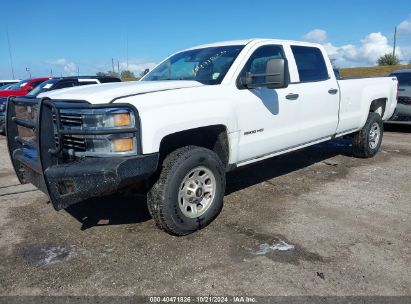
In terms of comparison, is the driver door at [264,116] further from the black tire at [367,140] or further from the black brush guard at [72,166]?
the black tire at [367,140]

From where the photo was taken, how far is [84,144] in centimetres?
351

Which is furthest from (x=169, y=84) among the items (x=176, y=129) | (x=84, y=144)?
(x=84, y=144)

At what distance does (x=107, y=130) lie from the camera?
3.31m

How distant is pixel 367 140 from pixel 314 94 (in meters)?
2.13

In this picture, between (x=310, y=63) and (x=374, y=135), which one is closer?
(x=310, y=63)

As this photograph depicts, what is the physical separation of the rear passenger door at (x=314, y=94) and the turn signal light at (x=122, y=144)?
2.29 meters

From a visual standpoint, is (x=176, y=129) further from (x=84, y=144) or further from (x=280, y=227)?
(x=280, y=227)

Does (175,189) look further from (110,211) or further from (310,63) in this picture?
(310,63)

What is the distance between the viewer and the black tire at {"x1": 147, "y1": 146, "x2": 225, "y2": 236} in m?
3.70

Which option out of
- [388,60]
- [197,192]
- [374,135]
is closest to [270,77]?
[197,192]

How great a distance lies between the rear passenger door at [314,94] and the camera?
5.20 metres

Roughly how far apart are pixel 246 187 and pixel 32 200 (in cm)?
280

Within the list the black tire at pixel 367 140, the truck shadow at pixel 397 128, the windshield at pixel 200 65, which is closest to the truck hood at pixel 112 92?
the windshield at pixel 200 65

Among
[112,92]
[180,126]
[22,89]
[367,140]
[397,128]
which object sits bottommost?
[397,128]
